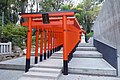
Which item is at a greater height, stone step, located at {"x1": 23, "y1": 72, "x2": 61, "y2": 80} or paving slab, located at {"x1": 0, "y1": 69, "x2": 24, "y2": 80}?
stone step, located at {"x1": 23, "y1": 72, "x2": 61, "y2": 80}

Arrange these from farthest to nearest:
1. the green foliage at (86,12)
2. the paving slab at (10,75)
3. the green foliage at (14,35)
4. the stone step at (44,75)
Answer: the green foliage at (86,12)
the green foliage at (14,35)
the paving slab at (10,75)
the stone step at (44,75)

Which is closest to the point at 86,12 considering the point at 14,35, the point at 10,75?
the point at 14,35

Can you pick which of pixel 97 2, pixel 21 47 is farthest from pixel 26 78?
pixel 97 2

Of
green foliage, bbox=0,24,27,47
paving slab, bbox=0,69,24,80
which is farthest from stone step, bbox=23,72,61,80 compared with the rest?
green foliage, bbox=0,24,27,47

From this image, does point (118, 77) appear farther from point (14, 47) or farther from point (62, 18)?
point (14, 47)

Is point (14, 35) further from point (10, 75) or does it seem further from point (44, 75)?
point (44, 75)

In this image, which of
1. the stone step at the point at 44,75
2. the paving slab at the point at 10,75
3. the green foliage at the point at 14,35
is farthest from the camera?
the green foliage at the point at 14,35

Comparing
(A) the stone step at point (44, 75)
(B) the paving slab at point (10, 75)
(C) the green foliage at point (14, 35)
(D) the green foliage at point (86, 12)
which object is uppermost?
(D) the green foliage at point (86, 12)

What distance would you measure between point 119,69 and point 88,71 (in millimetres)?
1144

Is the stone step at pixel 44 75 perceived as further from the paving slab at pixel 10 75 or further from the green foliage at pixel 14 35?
the green foliage at pixel 14 35

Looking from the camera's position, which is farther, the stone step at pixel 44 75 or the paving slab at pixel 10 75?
the paving slab at pixel 10 75

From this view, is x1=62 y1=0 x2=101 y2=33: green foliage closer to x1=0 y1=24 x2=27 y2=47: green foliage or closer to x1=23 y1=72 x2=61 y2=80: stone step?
x1=0 y1=24 x2=27 y2=47: green foliage

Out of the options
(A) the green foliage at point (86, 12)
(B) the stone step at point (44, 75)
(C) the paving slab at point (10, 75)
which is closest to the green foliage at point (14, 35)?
(C) the paving slab at point (10, 75)

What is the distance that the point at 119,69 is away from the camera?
5.73 m
